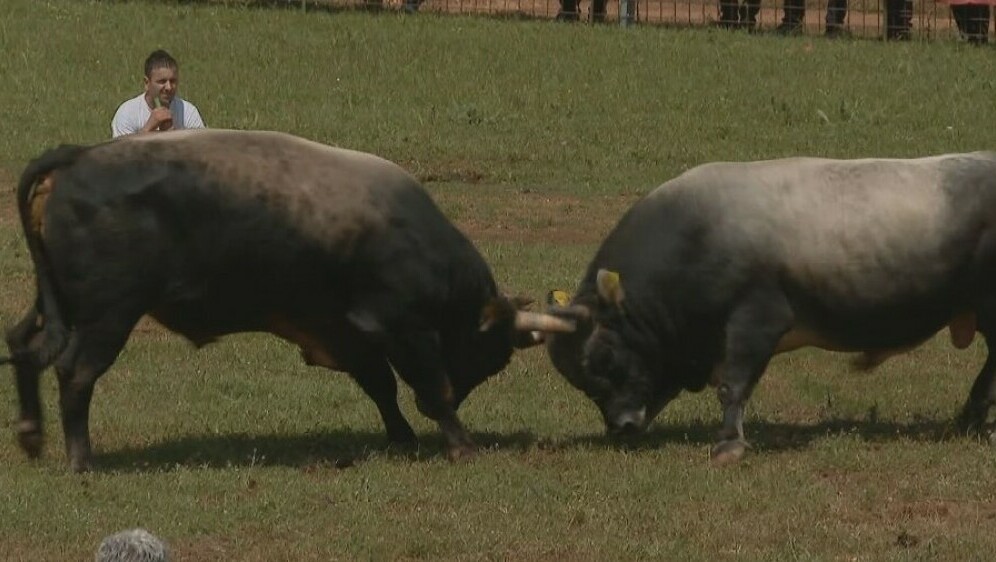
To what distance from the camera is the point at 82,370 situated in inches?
473

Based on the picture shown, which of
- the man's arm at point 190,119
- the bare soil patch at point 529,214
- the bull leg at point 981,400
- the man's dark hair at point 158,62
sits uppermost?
the man's dark hair at point 158,62

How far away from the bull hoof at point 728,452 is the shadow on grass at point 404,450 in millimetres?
263

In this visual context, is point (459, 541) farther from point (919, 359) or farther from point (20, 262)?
point (20, 262)

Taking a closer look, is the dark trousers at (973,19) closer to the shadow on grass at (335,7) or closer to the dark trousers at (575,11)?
the dark trousers at (575,11)

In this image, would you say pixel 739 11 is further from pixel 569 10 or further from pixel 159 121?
pixel 159 121

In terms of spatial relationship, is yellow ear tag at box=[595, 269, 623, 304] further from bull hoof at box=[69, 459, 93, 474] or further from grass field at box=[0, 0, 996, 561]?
bull hoof at box=[69, 459, 93, 474]

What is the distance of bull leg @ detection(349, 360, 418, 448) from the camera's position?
42.9ft

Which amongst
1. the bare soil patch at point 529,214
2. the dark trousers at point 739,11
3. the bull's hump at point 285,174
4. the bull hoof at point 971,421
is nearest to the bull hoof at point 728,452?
the bull hoof at point 971,421

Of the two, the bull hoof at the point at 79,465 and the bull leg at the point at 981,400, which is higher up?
the bull hoof at the point at 79,465

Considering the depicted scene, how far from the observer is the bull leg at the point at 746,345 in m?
12.6

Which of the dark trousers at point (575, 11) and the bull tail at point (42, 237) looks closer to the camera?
the bull tail at point (42, 237)

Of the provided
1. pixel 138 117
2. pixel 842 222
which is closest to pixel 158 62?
pixel 138 117

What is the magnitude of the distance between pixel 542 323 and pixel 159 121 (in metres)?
3.03

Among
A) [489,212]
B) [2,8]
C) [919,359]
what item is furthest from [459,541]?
[2,8]
